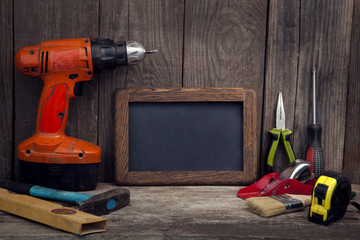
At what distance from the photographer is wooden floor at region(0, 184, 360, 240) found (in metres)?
0.85

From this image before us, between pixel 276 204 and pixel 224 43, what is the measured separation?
599 millimetres

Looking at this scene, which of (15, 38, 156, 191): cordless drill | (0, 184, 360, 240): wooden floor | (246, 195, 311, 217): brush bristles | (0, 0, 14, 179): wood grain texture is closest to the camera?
(0, 184, 360, 240): wooden floor

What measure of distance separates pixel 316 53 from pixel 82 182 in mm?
899

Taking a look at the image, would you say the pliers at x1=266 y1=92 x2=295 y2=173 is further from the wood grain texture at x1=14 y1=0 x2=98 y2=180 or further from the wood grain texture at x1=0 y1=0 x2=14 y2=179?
the wood grain texture at x1=0 y1=0 x2=14 y2=179

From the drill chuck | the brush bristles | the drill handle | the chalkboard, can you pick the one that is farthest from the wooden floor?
the drill chuck

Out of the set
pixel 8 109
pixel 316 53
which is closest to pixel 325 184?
pixel 316 53

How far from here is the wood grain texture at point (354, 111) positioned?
133cm

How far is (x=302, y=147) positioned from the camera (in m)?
1.37

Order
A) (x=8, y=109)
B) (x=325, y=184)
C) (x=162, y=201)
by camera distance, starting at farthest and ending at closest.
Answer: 1. (x=8, y=109)
2. (x=162, y=201)
3. (x=325, y=184)

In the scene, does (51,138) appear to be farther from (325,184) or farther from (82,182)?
(325,184)

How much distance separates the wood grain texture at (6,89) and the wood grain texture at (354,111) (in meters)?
1.16

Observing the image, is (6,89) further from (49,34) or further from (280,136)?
(280,136)

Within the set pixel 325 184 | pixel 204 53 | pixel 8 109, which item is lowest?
pixel 325 184

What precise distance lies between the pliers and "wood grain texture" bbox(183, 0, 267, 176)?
114 millimetres
